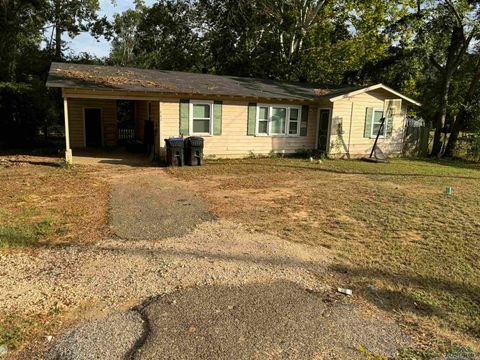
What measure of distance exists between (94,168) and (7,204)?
186 inches

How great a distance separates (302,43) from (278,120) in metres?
12.9

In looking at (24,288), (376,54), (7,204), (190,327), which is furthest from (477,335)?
(376,54)

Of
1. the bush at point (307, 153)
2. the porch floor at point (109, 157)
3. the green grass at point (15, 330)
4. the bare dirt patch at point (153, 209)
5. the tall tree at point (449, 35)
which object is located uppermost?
the tall tree at point (449, 35)

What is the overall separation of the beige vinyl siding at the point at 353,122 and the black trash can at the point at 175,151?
22.3ft

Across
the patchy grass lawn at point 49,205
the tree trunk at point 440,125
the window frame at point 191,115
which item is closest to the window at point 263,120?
the window frame at point 191,115

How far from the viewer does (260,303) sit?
395 centimetres

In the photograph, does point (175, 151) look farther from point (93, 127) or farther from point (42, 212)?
point (93, 127)

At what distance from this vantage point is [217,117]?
14.6 metres

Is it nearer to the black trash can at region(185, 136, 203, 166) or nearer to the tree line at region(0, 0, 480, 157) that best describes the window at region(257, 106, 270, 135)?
the black trash can at region(185, 136, 203, 166)

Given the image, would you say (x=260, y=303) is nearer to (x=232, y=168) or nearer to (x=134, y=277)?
(x=134, y=277)

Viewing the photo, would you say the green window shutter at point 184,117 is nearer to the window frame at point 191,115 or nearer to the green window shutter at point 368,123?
the window frame at point 191,115

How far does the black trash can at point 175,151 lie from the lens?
12648 millimetres

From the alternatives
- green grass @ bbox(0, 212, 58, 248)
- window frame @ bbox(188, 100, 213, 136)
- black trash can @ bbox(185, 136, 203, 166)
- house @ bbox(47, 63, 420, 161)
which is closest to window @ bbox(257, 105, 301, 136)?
house @ bbox(47, 63, 420, 161)

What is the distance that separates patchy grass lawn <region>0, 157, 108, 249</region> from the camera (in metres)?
5.70
